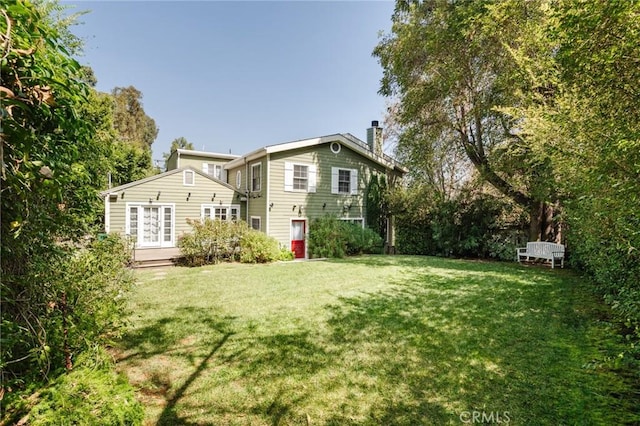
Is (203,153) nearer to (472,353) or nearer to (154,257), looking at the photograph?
(154,257)

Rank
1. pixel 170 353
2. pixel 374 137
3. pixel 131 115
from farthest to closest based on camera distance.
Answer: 1. pixel 131 115
2. pixel 374 137
3. pixel 170 353

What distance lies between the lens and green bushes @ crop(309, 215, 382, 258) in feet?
41.8

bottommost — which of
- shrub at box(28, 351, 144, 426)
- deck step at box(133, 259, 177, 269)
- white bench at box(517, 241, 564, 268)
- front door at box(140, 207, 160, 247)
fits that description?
deck step at box(133, 259, 177, 269)

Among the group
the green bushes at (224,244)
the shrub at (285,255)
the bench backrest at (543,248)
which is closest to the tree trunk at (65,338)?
the green bushes at (224,244)

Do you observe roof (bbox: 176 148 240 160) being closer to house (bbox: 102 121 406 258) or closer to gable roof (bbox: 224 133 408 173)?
gable roof (bbox: 224 133 408 173)

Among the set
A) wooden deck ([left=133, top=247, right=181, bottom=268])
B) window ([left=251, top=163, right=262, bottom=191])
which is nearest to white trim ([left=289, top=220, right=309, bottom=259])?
window ([left=251, top=163, right=262, bottom=191])

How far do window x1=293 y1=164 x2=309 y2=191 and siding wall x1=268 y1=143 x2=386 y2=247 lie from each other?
0.82ft

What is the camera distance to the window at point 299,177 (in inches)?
520

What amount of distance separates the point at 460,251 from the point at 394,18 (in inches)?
438

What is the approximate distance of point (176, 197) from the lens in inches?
512

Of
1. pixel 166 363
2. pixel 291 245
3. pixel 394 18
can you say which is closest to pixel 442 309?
pixel 166 363

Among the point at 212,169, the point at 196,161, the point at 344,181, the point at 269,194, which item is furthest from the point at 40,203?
the point at 212,169

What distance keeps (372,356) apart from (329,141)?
11536 mm

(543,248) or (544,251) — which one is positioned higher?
(543,248)
